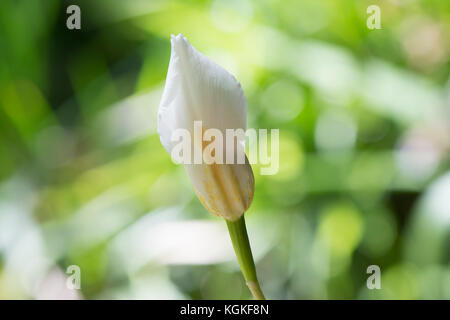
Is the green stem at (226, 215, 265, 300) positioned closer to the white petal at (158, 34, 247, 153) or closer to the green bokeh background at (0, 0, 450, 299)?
the white petal at (158, 34, 247, 153)

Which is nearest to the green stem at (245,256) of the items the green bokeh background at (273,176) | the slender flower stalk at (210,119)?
the slender flower stalk at (210,119)

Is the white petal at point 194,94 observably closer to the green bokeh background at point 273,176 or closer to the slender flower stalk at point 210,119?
the slender flower stalk at point 210,119

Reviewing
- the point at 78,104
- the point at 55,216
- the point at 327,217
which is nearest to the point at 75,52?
the point at 78,104

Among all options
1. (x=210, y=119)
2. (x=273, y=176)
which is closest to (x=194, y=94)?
(x=210, y=119)

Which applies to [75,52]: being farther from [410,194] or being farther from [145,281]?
[410,194]

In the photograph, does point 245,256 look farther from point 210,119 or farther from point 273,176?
point 273,176

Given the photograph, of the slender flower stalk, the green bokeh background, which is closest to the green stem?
the slender flower stalk
